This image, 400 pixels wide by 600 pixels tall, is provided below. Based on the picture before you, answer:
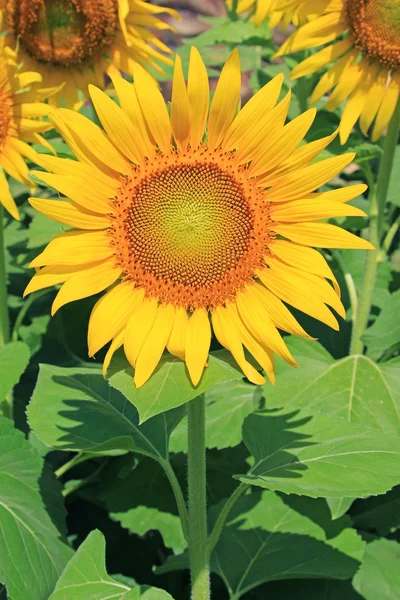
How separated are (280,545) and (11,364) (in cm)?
74

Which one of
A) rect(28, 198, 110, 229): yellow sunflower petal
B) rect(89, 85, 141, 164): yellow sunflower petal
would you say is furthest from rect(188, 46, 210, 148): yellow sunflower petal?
rect(28, 198, 110, 229): yellow sunflower petal

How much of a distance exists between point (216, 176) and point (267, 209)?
4.1 inches

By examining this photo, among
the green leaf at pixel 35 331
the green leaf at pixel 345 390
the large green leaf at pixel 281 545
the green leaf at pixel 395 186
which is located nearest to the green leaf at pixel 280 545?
the large green leaf at pixel 281 545

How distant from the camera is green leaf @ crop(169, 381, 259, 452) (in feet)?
6.51

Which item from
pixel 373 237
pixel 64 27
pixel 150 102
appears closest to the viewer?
pixel 150 102

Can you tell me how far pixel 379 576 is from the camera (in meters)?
1.97

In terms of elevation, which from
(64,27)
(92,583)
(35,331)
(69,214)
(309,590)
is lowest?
(309,590)

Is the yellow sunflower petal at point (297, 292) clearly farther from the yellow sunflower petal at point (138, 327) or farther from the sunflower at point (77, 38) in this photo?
the sunflower at point (77, 38)

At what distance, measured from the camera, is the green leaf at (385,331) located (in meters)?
2.19

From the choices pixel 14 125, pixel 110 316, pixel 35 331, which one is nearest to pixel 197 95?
pixel 110 316

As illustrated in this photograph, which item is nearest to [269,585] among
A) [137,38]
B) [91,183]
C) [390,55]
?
[91,183]

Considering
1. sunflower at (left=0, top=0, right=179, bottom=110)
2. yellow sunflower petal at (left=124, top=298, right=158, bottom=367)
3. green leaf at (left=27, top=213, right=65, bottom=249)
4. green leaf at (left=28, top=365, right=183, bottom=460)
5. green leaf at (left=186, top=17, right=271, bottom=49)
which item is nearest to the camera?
yellow sunflower petal at (left=124, top=298, right=158, bottom=367)

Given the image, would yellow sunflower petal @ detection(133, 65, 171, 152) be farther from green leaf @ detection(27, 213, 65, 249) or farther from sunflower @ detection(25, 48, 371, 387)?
green leaf @ detection(27, 213, 65, 249)

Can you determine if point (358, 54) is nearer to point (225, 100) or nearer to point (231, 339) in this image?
point (225, 100)
